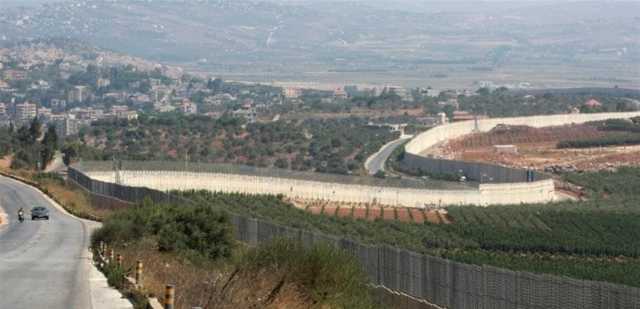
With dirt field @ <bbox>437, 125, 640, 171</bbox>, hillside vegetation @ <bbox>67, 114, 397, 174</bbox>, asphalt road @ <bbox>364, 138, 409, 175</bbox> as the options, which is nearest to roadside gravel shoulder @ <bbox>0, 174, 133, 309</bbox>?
hillside vegetation @ <bbox>67, 114, 397, 174</bbox>

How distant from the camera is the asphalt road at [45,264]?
73.5ft

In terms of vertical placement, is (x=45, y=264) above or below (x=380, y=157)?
above

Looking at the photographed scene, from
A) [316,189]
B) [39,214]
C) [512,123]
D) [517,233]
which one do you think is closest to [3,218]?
[39,214]

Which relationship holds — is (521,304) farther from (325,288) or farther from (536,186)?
(536,186)

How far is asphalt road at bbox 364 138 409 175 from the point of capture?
4023 inches

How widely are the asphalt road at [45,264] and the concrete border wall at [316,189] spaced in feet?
51.0

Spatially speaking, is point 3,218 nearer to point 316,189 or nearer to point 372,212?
point 372,212

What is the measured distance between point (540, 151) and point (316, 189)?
4650 cm

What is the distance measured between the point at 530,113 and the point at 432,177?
3024 inches

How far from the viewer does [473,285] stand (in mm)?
23938

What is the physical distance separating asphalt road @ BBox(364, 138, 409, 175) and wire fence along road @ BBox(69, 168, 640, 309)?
230 feet

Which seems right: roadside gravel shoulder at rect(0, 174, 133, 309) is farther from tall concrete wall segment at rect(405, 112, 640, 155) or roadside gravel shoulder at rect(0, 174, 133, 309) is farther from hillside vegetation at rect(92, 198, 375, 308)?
tall concrete wall segment at rect(405, 112, 640, 155)

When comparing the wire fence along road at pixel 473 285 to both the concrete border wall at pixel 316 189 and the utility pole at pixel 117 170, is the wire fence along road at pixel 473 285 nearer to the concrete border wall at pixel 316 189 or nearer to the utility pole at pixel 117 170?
the utility pole at pixel 117 170

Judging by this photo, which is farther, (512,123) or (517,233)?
(512,123)
